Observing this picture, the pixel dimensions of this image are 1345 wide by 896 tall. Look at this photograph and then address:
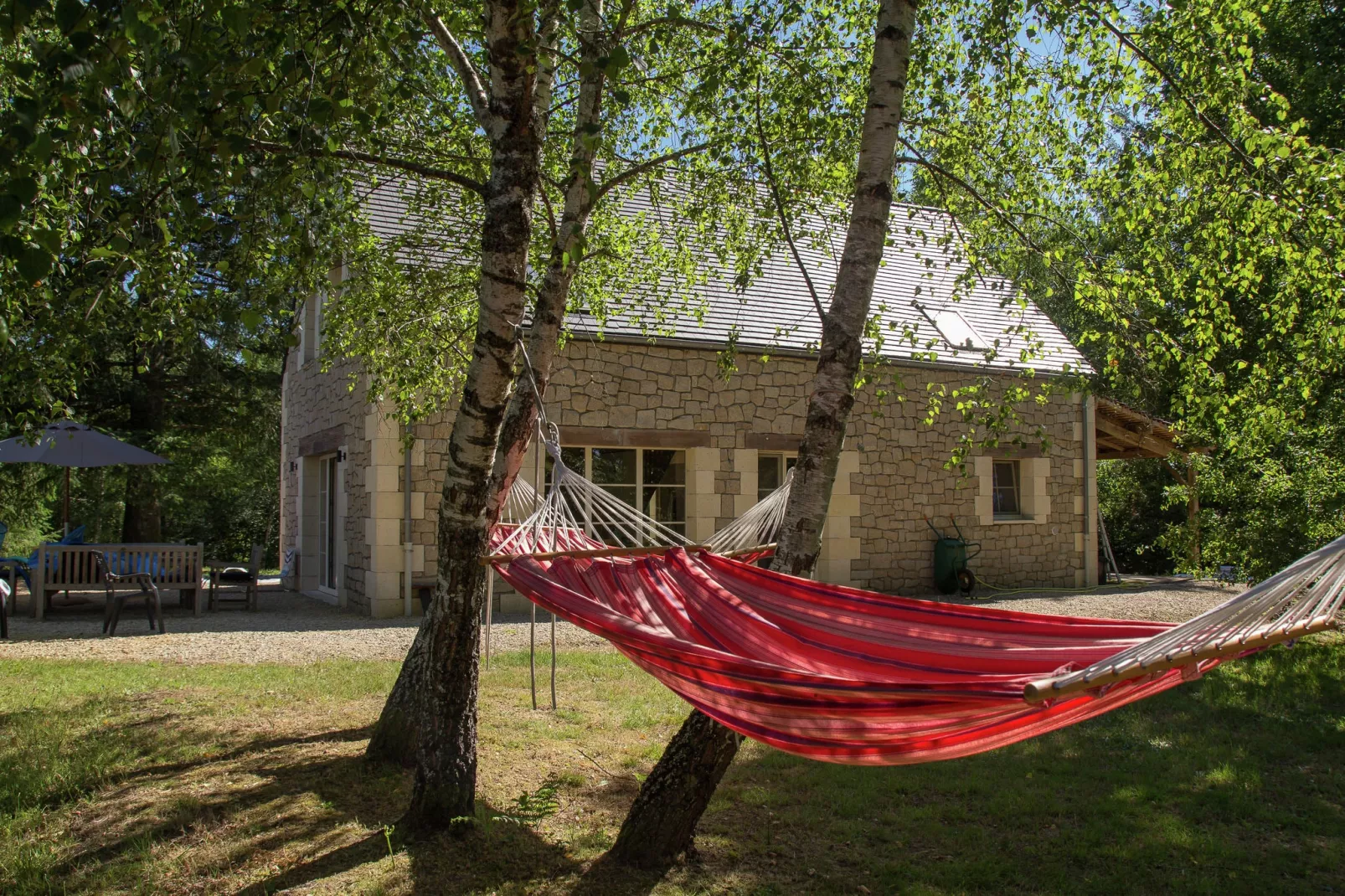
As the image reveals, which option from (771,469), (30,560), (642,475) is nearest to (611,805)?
(642,475)

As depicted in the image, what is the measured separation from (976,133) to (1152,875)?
293cm

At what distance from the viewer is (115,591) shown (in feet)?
21.8

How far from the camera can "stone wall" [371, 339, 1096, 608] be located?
7762 millimetres

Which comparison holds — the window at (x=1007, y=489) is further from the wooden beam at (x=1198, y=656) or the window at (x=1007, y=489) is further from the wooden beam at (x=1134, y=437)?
the wooden beam at (x=1198, y=656)

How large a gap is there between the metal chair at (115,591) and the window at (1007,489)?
7.86 m

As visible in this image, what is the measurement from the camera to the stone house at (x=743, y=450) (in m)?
7.39

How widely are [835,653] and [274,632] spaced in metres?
5.62

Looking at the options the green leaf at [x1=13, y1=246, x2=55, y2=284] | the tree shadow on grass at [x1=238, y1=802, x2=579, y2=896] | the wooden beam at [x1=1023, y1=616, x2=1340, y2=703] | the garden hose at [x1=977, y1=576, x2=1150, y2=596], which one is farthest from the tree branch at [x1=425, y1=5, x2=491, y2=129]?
the garden hose at [x1=977, y1=576, x2=1150, y2=596]

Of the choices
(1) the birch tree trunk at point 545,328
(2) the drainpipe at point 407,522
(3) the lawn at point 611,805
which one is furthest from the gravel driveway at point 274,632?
(1) the birch tree trunk at point 545,328

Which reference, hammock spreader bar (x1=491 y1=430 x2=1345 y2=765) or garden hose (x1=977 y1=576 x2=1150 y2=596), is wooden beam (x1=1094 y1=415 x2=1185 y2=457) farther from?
hammock spreader bar (x1=491 y1=430 x2=1345 y2=765)

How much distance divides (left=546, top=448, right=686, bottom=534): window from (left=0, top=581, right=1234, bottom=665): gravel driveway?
4.29ft

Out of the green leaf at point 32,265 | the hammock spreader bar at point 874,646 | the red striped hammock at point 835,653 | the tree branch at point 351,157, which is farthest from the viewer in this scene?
the tree branch at point 351,157

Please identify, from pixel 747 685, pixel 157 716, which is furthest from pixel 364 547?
pixel 747 685

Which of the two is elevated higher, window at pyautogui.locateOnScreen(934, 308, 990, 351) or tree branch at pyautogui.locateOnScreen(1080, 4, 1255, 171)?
window at pyautogui.locateOnScreen(934, 308, 990, 351)
